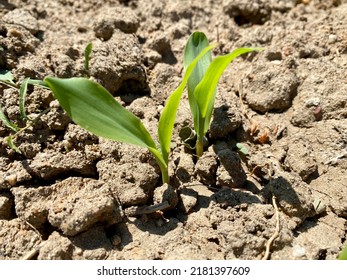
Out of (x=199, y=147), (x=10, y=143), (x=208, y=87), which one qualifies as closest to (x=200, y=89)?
(x=208, y=87)

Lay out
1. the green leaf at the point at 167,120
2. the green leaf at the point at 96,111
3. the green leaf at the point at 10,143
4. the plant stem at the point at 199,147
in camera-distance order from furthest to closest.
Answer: the plant stem at the point at 199,147, the green leaf at the point at 10,143, the green leaf at the point at 167,120, the green leaf at the point at 96,111

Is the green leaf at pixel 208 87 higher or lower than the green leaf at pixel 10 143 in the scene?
higher

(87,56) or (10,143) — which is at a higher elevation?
(87,56)

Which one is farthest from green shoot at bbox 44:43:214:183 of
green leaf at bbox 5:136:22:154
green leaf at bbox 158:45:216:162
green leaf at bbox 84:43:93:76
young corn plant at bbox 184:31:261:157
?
green leaf at bbox 84:43:93:76

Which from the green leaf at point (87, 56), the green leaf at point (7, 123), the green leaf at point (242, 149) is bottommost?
the green leaf at point (242, 149)

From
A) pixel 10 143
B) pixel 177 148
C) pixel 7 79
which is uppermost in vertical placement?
pixel 7 79

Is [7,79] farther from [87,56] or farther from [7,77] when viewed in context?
[87,56]

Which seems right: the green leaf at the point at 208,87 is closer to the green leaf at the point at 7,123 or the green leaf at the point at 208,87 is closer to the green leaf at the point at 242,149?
the green leaf at the point at 242,149

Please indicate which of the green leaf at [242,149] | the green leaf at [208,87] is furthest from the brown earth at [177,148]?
the green leaf at [208,87]

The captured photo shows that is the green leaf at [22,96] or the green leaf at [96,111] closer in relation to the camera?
the green leaf at [96,111]
